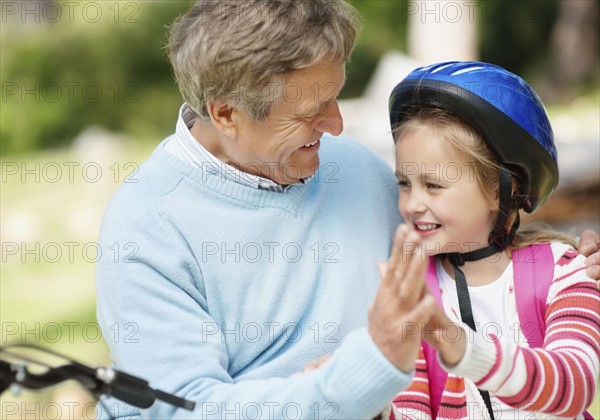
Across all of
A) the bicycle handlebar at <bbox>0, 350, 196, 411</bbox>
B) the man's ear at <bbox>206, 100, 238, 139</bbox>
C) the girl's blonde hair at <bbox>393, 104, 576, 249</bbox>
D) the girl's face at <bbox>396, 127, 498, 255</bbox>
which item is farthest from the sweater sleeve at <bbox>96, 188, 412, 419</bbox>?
the girl's blonde hair at <bbox>393, 104, 576, 249</bbox>

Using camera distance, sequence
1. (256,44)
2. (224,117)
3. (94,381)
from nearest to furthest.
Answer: (94,381) → (256,44) → (224,117)

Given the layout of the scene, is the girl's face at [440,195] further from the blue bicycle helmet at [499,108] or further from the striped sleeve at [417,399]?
the striped sleeve at [417,399]

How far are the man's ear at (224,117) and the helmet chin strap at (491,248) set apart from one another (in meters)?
0.80

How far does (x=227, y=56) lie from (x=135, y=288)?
2.39 feet

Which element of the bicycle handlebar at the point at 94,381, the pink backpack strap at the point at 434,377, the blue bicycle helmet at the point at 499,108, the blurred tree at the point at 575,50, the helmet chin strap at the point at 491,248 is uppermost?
the blurred tree at the point at 575,50

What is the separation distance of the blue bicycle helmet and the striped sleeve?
2.12ft

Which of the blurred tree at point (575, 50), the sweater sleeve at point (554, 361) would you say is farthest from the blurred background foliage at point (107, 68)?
the sweater sleeve at point (554, 361)

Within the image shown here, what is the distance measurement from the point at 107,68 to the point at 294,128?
520 inches

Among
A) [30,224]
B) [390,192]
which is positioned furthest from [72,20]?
[390,192]

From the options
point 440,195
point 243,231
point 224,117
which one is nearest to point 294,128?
point 224,117

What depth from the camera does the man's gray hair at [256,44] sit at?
8.60 feet

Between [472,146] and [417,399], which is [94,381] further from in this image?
[472,146]

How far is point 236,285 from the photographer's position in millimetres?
2744

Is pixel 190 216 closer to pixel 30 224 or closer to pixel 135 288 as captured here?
pixel 135 288
